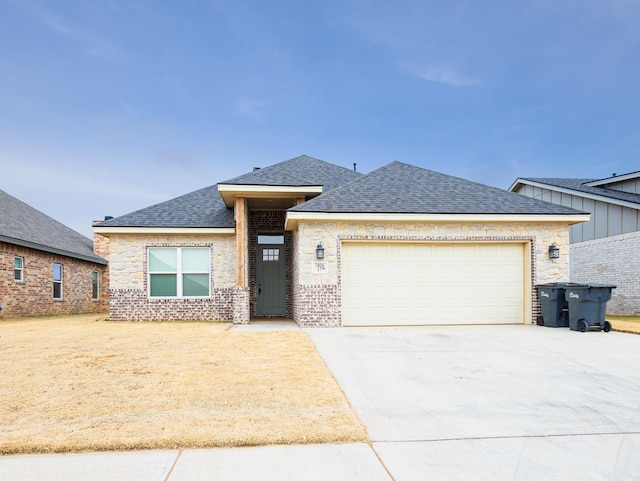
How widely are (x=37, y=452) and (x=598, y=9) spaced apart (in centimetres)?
2151

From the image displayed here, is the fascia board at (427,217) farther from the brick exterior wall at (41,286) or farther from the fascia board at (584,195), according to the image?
the brick exterior wall at (41,286)

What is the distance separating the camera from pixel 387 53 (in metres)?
20.6

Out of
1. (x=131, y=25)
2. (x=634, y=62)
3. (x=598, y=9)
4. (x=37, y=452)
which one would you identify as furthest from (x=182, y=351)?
(x=634, y=62)

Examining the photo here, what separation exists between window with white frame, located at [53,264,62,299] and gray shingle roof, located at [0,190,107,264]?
27.9 inches

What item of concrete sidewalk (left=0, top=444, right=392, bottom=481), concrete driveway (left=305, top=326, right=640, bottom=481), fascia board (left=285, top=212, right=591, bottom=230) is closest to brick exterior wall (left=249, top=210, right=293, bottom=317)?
fascia board (left=285, top=212, right=591, bottom=230)

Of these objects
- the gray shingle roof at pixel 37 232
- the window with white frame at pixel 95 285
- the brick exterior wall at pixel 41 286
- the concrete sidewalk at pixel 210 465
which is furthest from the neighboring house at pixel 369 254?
the window with white frame at pixel 95 285

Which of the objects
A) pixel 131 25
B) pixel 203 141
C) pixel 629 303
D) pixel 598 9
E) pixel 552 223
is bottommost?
pixel 629 303

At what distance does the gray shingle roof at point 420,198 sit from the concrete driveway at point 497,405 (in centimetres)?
405

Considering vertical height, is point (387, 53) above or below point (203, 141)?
above

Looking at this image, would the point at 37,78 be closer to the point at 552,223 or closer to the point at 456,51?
the point at 456,51

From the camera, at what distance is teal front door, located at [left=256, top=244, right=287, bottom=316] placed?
14.9 metres

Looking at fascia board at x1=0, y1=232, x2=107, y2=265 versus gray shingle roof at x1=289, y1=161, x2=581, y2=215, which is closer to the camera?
gray shingle roof at x1=289, y1=161, x2=581, y2=215

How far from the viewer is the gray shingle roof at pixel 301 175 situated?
40.4 ft

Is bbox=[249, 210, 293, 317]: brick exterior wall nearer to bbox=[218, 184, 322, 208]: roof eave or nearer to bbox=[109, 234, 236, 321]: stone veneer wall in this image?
bbox=[109, 234, 236, 321]: stone veneer wall
